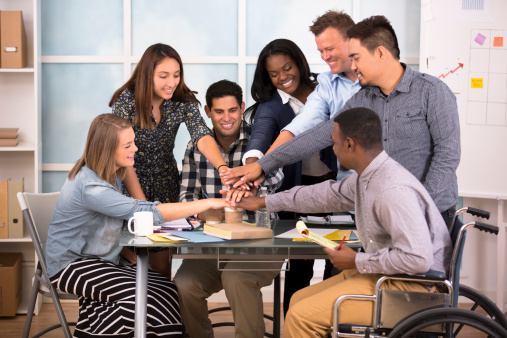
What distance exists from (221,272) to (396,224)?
3.85 feet

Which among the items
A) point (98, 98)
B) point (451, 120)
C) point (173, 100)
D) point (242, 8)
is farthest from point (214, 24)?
point (451, 120)

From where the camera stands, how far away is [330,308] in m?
2.43

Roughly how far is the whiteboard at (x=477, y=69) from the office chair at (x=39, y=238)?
2.50m

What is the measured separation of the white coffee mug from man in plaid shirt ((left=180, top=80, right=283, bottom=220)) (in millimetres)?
622

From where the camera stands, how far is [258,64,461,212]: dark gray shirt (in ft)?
8.70

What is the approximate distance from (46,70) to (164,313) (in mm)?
2285

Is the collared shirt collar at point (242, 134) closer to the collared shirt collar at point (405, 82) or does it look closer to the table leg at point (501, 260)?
the collared shirt collar at point (405, 82)

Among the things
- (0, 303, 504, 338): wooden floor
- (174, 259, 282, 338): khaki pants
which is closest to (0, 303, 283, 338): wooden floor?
(0, 303, 504, 338): wooden floor

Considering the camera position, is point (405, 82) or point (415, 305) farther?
point (405, 82)

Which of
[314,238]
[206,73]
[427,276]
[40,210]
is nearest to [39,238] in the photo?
[40,210]

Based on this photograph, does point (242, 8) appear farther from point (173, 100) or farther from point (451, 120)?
point (451, 120)

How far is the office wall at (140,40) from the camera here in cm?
445

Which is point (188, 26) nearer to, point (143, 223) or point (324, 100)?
point (324, 100)

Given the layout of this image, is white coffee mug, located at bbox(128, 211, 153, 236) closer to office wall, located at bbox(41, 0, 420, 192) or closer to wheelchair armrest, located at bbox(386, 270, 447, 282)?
wheelchair armrest, located at bbox(386, 270, 447, 282)
